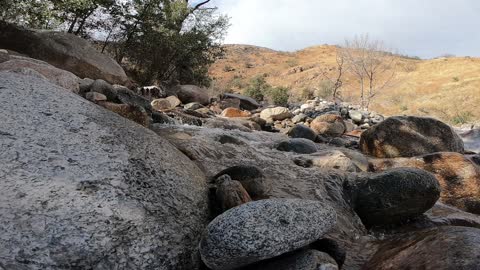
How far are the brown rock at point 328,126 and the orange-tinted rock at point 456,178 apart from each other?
13.8ft

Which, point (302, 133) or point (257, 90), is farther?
point (257, 90)

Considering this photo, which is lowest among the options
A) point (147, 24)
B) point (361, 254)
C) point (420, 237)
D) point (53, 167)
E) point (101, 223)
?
point (361, 254)

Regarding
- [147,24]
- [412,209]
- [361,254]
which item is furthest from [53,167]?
[147,24]

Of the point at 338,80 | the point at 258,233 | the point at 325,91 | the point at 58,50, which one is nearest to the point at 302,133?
the point at 58,50

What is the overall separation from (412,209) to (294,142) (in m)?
2.84

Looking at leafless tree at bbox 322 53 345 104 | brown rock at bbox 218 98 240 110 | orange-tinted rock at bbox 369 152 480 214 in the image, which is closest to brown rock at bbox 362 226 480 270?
orange-tinted rock at bbox 369 152 480 214

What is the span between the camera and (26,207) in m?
2.25

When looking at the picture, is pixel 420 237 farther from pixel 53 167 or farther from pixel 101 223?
pixel 53 167

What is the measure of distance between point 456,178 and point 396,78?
1325 inches

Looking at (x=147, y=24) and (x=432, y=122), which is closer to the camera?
(x=432, y=122)

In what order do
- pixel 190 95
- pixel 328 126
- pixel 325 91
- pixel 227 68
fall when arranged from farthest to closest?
pixel 227 68 < pixel 325 91 < pixel 190 95 < pixel 328 126

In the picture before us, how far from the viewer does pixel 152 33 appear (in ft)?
48.2

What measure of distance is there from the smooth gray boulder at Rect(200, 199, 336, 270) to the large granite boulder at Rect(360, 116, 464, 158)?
6.06 meters

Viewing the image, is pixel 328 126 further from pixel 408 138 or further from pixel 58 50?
pixel 58 50
